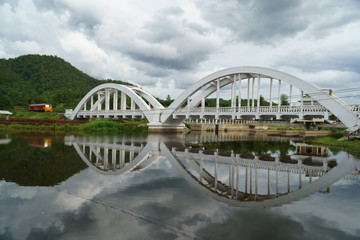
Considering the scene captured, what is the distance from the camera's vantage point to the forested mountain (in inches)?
2739

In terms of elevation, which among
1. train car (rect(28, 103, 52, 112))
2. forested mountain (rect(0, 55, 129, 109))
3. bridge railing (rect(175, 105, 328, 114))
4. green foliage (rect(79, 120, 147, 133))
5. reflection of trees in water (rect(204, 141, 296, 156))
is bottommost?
reflection of trees in water (rect(204, 141, 296, 156))

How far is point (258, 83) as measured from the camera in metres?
27.0

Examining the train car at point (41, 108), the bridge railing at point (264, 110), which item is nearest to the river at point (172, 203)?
the bridge railing at point (264, 110)

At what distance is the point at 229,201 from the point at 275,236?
178 centimetres

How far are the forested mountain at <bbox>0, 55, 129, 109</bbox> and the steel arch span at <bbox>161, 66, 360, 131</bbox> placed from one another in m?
43.1

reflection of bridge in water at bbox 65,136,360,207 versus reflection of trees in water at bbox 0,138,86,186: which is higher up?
reflection of trees in water at bbox 0,138,86,186

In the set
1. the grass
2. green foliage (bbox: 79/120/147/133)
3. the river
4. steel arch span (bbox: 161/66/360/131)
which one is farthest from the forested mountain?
the river

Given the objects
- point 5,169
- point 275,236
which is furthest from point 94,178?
point 275,236

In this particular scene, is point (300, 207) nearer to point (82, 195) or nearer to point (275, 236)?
point (275, 236)

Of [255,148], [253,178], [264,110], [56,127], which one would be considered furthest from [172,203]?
[56,127]

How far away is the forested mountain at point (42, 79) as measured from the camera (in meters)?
69.6

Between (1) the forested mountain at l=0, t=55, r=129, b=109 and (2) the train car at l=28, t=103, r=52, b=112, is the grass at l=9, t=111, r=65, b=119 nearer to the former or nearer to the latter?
(2) the train car at l=28, t=103, r=52, b=112

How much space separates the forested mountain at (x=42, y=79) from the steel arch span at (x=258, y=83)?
1698 inches

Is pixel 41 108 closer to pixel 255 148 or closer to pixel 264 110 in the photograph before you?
pixel 264 110
